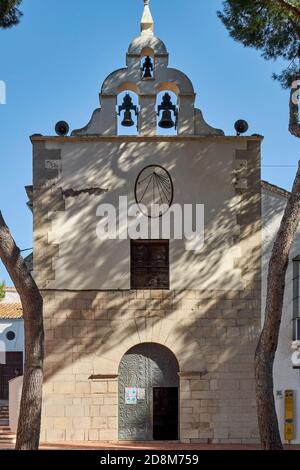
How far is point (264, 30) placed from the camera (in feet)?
55.0

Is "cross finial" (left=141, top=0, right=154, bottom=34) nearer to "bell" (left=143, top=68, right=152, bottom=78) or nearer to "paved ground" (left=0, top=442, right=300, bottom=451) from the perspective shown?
"bell" (left=143, top=68, right=152, bottom=78)

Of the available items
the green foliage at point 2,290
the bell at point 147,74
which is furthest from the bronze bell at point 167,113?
the green foliage at point 2,290

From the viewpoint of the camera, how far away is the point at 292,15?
14.9m

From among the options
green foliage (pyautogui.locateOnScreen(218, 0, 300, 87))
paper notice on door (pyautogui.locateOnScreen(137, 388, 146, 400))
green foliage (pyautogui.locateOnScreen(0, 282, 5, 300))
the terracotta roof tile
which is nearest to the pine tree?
green foliage (pyautogui.locateOnScreen(218, 0, 300, 87))

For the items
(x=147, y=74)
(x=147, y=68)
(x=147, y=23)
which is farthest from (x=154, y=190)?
(x=147, y=23)

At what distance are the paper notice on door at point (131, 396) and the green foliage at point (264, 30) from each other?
7.31 m

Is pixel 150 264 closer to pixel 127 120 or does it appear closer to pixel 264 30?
pixel 127 120

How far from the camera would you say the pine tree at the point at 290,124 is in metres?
13.5

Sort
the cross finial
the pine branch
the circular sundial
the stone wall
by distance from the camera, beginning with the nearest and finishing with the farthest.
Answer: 1. the pine branch
2. the stone wall
3. the circular sundial
4. the cross finial

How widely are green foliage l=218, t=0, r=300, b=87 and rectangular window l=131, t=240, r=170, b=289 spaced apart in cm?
447

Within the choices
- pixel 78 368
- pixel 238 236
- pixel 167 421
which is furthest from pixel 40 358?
pixel 238 236

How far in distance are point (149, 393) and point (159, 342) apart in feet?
3.68

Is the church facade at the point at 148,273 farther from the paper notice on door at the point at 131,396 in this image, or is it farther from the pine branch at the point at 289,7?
the pine branch at the point at 289,7

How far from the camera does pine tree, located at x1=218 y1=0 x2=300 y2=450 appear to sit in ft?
44.4
